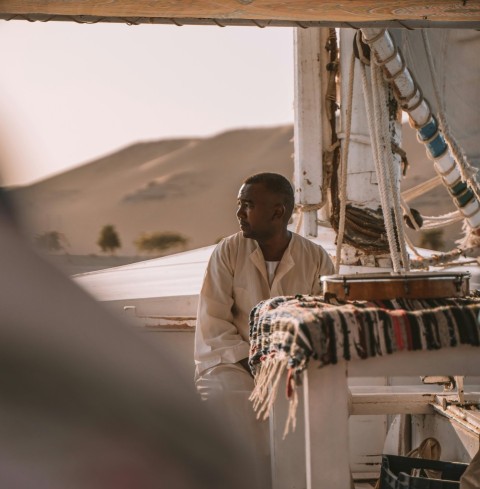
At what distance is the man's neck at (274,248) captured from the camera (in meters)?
3.88

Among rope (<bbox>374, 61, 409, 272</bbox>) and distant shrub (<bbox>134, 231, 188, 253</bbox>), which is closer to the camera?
rope (<bbox>374, 61, 409, 272</bbox>)

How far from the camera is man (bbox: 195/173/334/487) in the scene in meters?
Result: 3.67

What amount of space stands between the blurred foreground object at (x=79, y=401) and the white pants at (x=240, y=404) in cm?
25

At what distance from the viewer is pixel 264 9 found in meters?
2.94

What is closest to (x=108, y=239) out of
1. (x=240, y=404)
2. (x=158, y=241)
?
(x=158, y=241)

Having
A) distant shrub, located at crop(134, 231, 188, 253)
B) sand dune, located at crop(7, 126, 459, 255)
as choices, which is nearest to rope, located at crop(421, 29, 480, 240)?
sand dune, located at crop(7, 126, 459, 255)

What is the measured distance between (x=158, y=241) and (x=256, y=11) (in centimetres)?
3770

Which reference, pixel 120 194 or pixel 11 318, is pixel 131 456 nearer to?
pixel 11 318

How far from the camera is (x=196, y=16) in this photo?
303cm

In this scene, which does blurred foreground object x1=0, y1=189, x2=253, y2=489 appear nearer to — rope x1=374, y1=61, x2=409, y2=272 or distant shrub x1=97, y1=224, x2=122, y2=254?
rope x1=374, y1=61, x2=409, y2=272

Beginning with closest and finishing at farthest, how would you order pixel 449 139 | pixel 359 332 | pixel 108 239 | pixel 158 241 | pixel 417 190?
pixel 359 332
pixel 449 139
pixel 417 190
pixel 158 241
pixel 108 239

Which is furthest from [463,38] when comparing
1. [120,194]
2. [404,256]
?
[120,194]

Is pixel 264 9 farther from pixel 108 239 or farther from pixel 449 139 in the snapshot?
pixel 108 239

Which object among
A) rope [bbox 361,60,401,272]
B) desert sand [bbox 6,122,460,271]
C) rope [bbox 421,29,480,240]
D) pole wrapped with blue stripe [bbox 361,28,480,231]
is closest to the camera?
rope [bbox 361,60,401,272]
